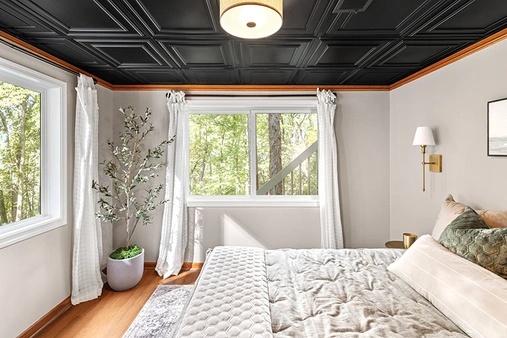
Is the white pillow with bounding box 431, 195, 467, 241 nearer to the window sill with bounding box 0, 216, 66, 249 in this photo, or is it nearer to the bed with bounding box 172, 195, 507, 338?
the bed with bounding box 172, 195, 507, 338

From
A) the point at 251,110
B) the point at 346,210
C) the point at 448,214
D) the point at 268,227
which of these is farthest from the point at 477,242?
the point at 251,110

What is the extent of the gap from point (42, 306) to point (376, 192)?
12.7 ft

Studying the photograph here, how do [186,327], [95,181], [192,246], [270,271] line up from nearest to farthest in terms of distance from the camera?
→ [186,327]
[270,271]
[95,181]
[192,246]

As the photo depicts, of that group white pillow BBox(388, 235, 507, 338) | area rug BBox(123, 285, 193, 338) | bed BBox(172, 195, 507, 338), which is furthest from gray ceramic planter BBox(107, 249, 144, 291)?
white pillow BBox(388, 235, 507, 338)

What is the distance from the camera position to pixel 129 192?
3.29 m

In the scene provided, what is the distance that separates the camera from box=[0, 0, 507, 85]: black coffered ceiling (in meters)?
1.74

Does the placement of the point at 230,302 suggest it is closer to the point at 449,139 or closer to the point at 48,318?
the point at 48,318

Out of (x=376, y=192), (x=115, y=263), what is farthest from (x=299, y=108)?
(x=115, y=263)

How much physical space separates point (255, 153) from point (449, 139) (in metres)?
2.20

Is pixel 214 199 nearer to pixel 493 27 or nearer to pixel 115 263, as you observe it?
pixel 115 263

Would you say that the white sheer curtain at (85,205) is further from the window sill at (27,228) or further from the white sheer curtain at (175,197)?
the white sheer curtain at (175,197)

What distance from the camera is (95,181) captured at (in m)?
3.02

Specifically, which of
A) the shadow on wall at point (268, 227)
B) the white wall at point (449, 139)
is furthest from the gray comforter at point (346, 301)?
the shadow on wall at point (268, 227)

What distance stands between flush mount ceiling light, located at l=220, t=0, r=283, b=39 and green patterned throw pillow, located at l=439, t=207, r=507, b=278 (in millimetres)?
1649
